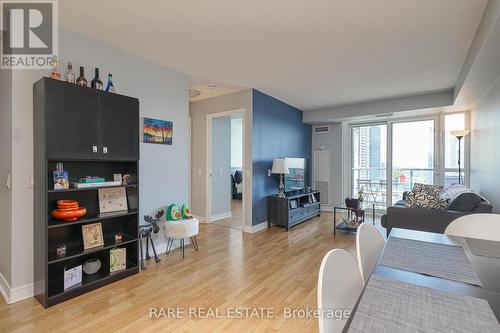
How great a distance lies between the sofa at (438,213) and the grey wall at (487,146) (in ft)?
1.23

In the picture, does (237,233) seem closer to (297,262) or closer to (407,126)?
(297,262)

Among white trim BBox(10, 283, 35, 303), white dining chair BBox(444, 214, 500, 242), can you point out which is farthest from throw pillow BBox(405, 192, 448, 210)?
white trim BBox(10, 283, 35, 303)

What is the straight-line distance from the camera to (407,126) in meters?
5.40

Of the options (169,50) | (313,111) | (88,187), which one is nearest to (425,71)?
(313,111)

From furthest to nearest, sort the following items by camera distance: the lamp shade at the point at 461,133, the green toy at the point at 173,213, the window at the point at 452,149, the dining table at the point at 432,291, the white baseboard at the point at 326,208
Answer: the white baseboard at the point at 326,208 → the window at the point at 452,149 → the lamp shade at the point at 461,133 → the green toy at the point at 173,213 → the dining table at the point at 432,291

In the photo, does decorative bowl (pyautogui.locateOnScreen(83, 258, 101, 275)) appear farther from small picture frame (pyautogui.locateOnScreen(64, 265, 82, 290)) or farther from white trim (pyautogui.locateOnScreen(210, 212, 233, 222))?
white trim (pyautogui.locateOnScreen(210, 212, 233, 222))

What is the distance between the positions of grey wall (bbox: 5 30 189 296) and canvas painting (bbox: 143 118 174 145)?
70 millimetres

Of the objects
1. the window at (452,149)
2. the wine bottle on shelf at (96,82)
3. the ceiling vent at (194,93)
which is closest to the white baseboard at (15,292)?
the wine bottle on shelf at (96,82)

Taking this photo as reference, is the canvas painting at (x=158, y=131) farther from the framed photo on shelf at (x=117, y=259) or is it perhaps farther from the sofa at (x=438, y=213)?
the sofa at (x=438, y=213)

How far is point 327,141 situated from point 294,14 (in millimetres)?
4454

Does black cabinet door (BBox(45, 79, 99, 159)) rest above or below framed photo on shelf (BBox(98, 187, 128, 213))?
above

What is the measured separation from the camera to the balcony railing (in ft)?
17.4

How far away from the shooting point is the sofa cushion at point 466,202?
2734 mm

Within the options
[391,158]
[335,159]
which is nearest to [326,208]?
[335,159]
